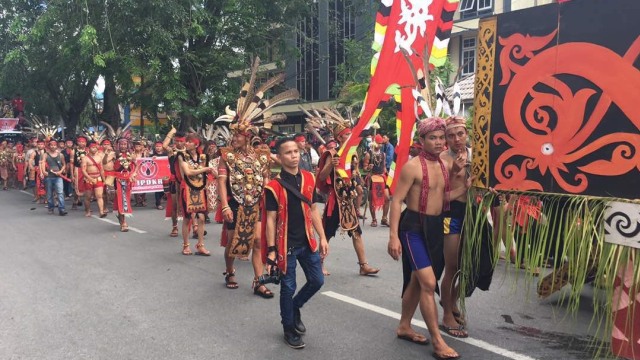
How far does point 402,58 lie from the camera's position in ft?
17.4

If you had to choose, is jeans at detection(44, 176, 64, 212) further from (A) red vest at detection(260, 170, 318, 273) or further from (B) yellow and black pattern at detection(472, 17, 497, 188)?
(B) yellow and black pattern at detection(472, 17, 497, 188)

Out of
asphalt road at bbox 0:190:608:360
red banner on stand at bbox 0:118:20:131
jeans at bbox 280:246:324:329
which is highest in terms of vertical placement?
red banner on stand at bbox 0:118:20:131

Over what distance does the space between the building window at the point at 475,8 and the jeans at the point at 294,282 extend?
2029cm

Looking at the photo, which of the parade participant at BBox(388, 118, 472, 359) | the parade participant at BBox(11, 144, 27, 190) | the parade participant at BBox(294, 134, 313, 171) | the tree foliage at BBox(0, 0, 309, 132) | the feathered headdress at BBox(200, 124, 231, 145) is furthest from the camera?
the parade participant at BBox(11, 144, 27, 190)

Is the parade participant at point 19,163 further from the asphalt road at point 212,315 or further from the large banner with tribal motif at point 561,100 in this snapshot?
the large banner with tribal motif at point 561,100

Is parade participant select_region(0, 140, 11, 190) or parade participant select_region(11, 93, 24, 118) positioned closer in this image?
parade participant select_region(0, 140, 11, 190)

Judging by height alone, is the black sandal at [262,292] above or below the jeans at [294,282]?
below

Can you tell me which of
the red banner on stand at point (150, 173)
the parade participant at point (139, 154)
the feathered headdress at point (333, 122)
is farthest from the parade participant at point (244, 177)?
the red banner on stand at point (150, 173)

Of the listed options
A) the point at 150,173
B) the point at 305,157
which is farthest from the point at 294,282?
the point at 150,173

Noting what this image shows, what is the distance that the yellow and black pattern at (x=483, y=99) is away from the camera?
338 centimetres

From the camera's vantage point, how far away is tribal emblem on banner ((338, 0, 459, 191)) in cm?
506

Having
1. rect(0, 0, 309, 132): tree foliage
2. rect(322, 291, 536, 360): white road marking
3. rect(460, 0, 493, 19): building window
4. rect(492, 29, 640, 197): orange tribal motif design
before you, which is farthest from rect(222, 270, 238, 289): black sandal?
rect(460, 0, 493, 19): building window

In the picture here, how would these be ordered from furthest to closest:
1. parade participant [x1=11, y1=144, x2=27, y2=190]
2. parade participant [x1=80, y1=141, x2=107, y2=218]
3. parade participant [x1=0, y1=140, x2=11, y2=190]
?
parade participant [x1=0, y1=140, x2=11, y2=190], parade participant [x1=11, y1=144, x2=27, y2=190], parade participant [x1=80, y1=141, x2=107, y2=218]

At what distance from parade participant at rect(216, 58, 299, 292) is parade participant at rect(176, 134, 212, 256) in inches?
68.6
